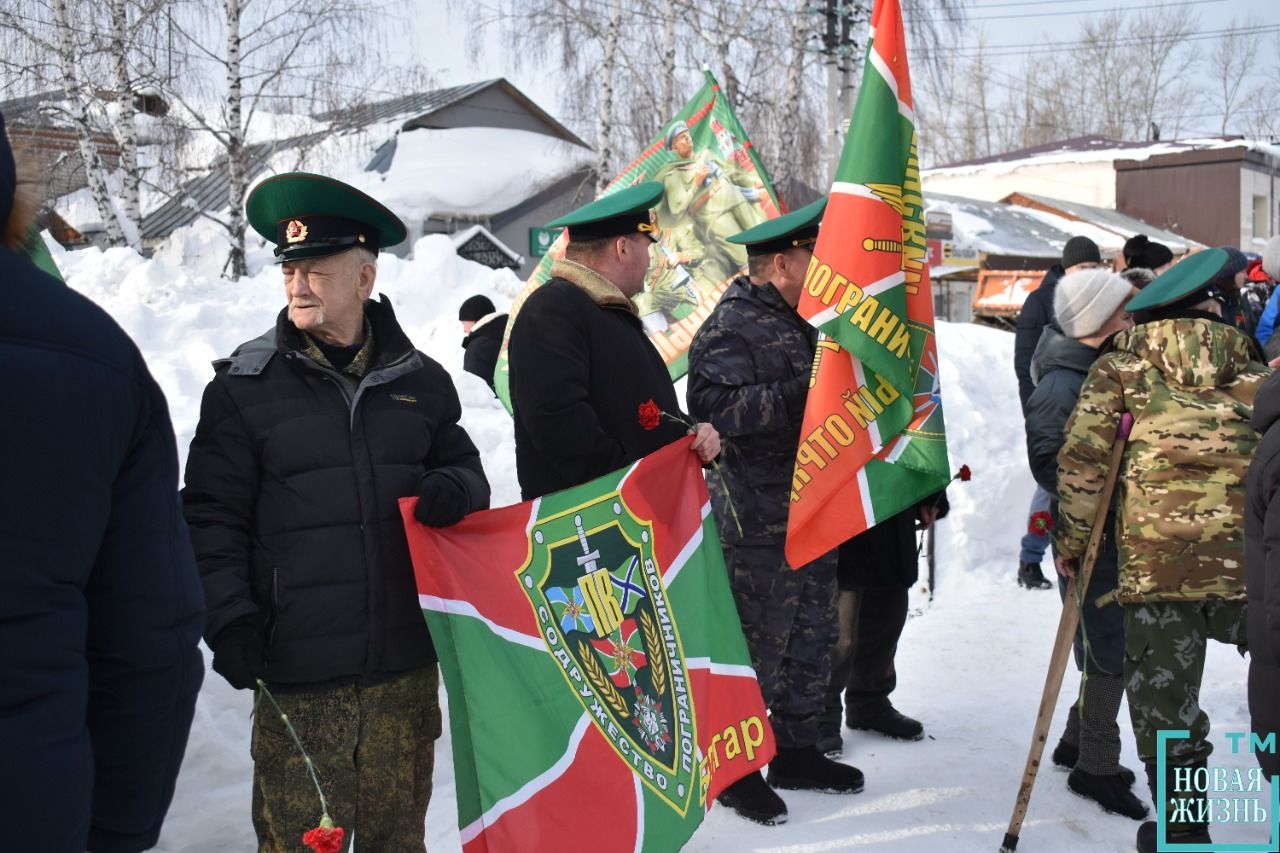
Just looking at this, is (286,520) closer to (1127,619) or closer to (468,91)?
(1127,619)

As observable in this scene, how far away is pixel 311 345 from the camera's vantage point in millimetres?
3113

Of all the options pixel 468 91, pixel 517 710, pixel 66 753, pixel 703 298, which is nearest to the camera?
pixel 66 753

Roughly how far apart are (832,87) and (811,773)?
1187 centimetres

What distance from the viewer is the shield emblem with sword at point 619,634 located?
3389 millimetres

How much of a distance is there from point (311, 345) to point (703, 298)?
4.52 metres

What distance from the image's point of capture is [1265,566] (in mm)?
3160

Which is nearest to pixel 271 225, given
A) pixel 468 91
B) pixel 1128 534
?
pixel 1128 534

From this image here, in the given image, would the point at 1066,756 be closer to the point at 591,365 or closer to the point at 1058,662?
the point at 1058,662

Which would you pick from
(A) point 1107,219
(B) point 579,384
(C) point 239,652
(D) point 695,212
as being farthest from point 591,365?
(A) point 1107,219

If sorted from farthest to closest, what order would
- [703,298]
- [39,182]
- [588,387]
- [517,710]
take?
[703,298], [588,387], [517,710], [39,182]

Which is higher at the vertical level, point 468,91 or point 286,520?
point 468,91

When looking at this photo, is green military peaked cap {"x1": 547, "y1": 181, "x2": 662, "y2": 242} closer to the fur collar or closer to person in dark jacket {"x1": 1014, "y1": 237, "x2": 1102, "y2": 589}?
the fur collar

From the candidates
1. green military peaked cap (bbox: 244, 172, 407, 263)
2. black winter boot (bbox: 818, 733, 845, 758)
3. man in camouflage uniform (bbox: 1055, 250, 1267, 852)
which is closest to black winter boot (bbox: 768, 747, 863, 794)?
black winter boot (bbox: 818, 733, 845, 758)

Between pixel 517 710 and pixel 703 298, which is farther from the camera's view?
pixel 703 298
